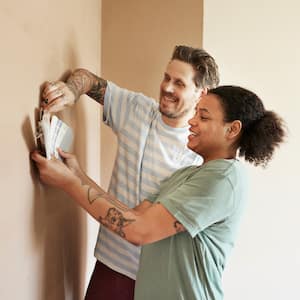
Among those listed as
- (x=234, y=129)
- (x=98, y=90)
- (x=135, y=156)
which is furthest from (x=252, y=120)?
(x=98, y=90)

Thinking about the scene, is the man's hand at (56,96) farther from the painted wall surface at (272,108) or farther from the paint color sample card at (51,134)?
the painted wall surface at (272,108)

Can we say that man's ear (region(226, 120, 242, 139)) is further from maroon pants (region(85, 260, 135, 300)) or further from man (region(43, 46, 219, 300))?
maroon pants (region(85, 260, 135, 300))

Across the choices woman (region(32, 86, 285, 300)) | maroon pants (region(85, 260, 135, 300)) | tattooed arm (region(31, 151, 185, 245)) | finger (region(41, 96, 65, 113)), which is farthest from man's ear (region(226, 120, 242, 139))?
maroon pants (region(85, 260, 135, 300))

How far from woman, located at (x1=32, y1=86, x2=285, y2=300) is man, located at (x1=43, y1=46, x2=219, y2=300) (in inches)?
12.0

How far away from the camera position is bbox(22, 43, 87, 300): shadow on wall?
126 cm

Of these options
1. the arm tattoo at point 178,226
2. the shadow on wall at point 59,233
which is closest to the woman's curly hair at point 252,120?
the arm tattoo at point 178,226

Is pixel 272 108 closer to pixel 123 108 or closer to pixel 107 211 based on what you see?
pixel 123 108

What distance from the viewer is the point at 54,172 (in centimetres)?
123

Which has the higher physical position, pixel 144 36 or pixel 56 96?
pixel 144 36

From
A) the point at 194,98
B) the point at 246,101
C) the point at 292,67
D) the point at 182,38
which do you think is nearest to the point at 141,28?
the point at 182,38

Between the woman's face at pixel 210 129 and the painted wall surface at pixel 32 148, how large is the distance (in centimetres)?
46

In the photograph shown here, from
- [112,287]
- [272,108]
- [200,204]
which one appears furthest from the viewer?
[272,108]

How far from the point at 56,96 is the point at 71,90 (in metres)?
0.13

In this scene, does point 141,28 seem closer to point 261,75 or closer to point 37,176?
point 261,75
